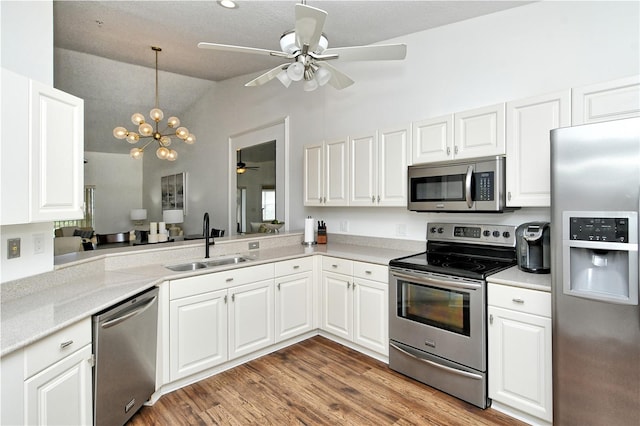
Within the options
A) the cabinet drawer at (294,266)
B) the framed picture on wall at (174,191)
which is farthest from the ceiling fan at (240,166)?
the cabinet drawer at (294,266)

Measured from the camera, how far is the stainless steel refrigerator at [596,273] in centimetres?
157

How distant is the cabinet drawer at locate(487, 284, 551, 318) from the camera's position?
190 centimetres

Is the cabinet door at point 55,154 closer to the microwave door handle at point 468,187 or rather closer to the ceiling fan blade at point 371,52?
the ceiling fan blade at point 371,52

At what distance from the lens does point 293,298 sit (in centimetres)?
311

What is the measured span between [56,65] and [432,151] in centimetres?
543

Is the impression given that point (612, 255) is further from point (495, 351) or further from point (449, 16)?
point (449, 16)

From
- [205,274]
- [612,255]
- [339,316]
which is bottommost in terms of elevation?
[339,316]

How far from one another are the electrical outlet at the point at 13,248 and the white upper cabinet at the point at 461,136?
280 cm

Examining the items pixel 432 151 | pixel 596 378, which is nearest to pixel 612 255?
pixel 596 378

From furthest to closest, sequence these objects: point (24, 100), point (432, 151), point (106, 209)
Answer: point (106, 209) → point (432, 151) → point (24, 100)

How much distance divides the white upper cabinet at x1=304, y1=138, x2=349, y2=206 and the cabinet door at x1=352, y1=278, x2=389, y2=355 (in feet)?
3.09

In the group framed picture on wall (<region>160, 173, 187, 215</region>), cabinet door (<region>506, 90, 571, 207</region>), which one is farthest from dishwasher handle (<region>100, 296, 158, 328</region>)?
framed picture on wall (<region>160, 173, 187, 215</region>)

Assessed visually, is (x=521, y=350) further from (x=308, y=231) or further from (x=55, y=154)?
(x=55, y=154)

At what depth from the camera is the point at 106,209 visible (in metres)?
8.55
